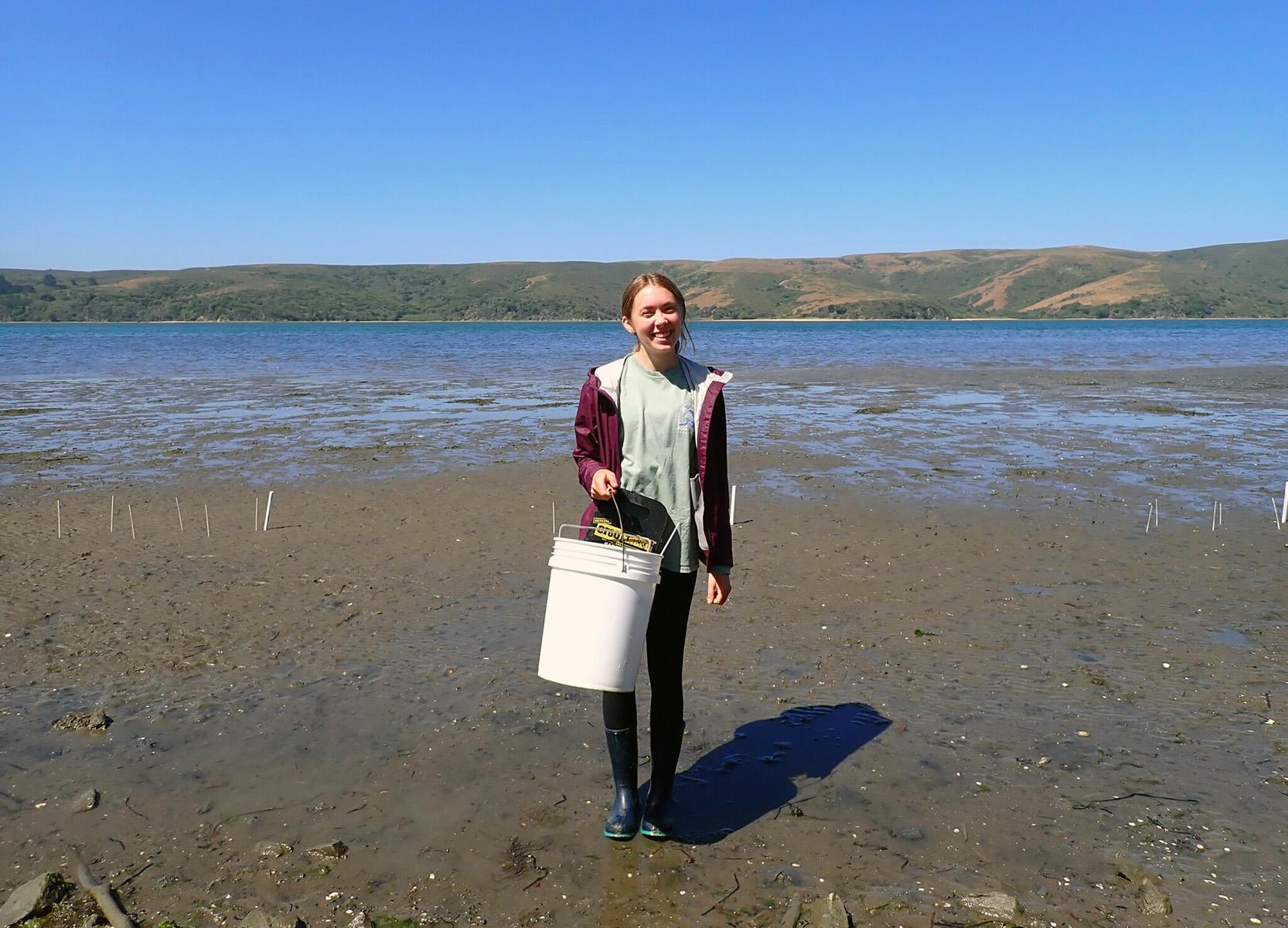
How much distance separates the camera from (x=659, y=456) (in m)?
3.73

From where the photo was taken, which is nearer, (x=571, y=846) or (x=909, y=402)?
(x=571, y=846)

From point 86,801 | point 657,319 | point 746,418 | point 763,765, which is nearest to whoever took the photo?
point 657,319

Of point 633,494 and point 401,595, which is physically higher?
point 633,494

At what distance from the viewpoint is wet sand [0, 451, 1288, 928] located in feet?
11.8

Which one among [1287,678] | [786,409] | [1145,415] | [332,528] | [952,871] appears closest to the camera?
[952,871]

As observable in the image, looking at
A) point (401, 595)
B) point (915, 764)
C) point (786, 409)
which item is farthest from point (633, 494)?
point (786, 409)

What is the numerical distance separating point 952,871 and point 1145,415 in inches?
760

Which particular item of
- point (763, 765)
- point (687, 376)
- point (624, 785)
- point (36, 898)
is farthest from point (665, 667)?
point (36, 898)

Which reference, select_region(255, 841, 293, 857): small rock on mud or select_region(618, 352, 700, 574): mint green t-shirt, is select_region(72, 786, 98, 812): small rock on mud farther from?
select_region(618, 352, 700, 574): mint green t-shirt

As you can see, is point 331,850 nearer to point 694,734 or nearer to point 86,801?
point 86,801

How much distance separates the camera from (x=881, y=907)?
3428mm

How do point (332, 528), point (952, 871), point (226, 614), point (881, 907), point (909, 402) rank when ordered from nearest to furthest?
point (881, 907) → point (952, 871) → point (226, 614) → point (332, 528) → point (909, 402)

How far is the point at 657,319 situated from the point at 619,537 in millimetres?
847

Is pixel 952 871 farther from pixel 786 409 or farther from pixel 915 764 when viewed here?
pixel 786 409
